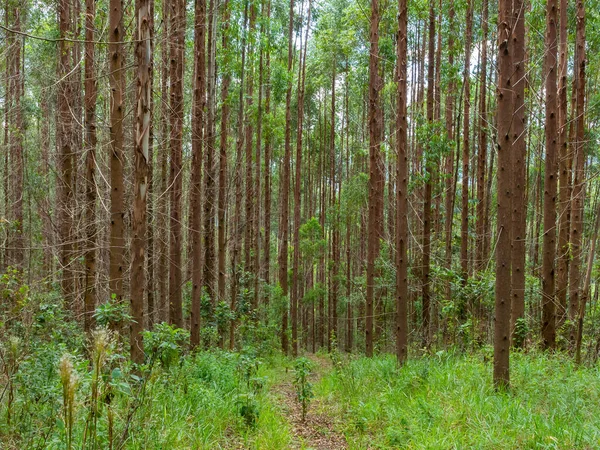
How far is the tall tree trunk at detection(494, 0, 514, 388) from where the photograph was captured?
16.7 feet

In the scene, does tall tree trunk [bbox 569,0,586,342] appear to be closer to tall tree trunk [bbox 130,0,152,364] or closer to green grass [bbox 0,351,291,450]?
green grass [bbox 0,351,291,450]

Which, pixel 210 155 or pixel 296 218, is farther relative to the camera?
pixel 296 218

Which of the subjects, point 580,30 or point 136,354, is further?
point 580,30

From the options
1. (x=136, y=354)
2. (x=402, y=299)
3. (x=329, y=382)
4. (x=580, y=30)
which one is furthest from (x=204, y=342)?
(x=580, y=30)

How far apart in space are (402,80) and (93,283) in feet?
22.8

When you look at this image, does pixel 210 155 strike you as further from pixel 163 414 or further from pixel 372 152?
pixel 163 414

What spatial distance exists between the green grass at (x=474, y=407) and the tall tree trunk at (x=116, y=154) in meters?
3.68

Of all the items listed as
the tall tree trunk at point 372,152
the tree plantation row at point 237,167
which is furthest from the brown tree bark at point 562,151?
the tall tree trunk at point 372,152

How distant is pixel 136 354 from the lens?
5078 millimetres

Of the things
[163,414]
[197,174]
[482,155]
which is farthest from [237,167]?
[163,414]

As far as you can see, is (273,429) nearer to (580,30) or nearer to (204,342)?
(204,342)

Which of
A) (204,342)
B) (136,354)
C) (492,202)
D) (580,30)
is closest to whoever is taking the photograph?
(136,354)

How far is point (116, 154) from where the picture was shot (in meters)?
5.47

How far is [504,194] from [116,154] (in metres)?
4.86
